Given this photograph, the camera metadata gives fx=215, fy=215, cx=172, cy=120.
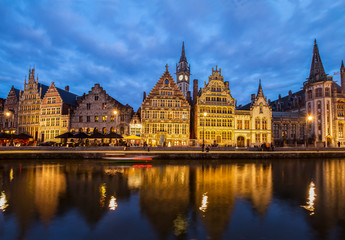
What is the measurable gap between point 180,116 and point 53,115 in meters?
31.8

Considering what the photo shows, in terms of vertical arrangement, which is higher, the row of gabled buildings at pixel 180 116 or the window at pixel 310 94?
the window at pixel 310 94

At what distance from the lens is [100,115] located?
52094 millimetres

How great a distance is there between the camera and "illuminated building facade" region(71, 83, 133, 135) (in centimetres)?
5138

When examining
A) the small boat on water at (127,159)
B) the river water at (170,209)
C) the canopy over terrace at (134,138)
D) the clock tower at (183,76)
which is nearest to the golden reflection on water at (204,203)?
the river water at (170,209)

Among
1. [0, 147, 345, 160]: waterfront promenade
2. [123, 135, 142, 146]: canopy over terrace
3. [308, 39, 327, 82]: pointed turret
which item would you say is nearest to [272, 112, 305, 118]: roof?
[308, 39, 327, 82]: pointed turret

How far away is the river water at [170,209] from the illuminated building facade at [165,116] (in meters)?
32.6

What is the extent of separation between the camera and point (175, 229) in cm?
820

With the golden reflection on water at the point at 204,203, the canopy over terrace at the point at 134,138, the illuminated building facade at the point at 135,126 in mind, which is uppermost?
the illuminated building facade at the point at 135,126

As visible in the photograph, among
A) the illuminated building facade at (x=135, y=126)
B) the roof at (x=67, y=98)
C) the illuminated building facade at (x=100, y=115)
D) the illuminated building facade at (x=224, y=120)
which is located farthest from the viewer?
the roof at (x=67, y=98)

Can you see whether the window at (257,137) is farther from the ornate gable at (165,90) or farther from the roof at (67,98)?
the roof at (67,98)

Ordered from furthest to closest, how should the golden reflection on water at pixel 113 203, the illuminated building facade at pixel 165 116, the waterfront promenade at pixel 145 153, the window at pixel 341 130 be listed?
the window at pixel 341 130 < the illuminated building facade at pixel 165 116 < the waterfront promenade at pixel 145 153 < the golden reflection on water at pixel 113 203

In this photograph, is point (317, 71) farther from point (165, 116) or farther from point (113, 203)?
point (113, 203)

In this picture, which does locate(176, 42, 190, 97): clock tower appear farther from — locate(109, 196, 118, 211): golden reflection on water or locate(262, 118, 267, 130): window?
locate(109, 196, 118, 211): golden reflection on water

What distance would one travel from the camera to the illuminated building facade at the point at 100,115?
5138cm
